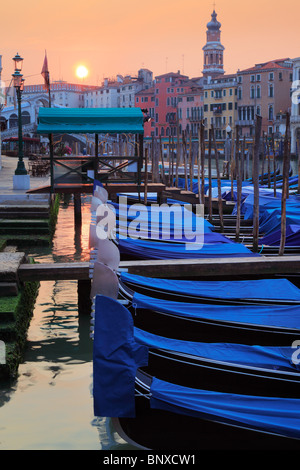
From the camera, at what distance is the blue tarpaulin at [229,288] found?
5.81 meters

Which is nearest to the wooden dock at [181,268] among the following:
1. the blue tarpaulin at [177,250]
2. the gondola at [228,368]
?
the blue tarpaulin at [177,250]

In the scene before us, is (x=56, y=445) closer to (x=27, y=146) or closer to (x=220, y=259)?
(x=220, y=259)

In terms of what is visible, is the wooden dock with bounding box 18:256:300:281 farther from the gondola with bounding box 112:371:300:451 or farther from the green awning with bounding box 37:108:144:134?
the green awning with bounding box 37:108:144:134

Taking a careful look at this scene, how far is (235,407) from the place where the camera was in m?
3.74

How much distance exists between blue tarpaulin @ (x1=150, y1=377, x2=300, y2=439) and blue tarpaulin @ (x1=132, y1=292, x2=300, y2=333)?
1353 mm

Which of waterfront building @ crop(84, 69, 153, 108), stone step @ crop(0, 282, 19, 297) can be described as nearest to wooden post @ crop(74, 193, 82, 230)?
stone step @ crop(0, 282, 19, 297)

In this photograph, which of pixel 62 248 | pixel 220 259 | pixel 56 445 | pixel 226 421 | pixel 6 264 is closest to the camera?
pixel 226 421

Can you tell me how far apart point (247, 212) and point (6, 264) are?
24.3 feet

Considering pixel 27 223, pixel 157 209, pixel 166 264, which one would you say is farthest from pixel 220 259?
pixel 27 223

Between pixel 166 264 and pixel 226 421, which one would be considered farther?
pixel 166 264

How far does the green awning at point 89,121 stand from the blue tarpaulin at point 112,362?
10311 mm

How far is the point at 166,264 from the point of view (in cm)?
693
